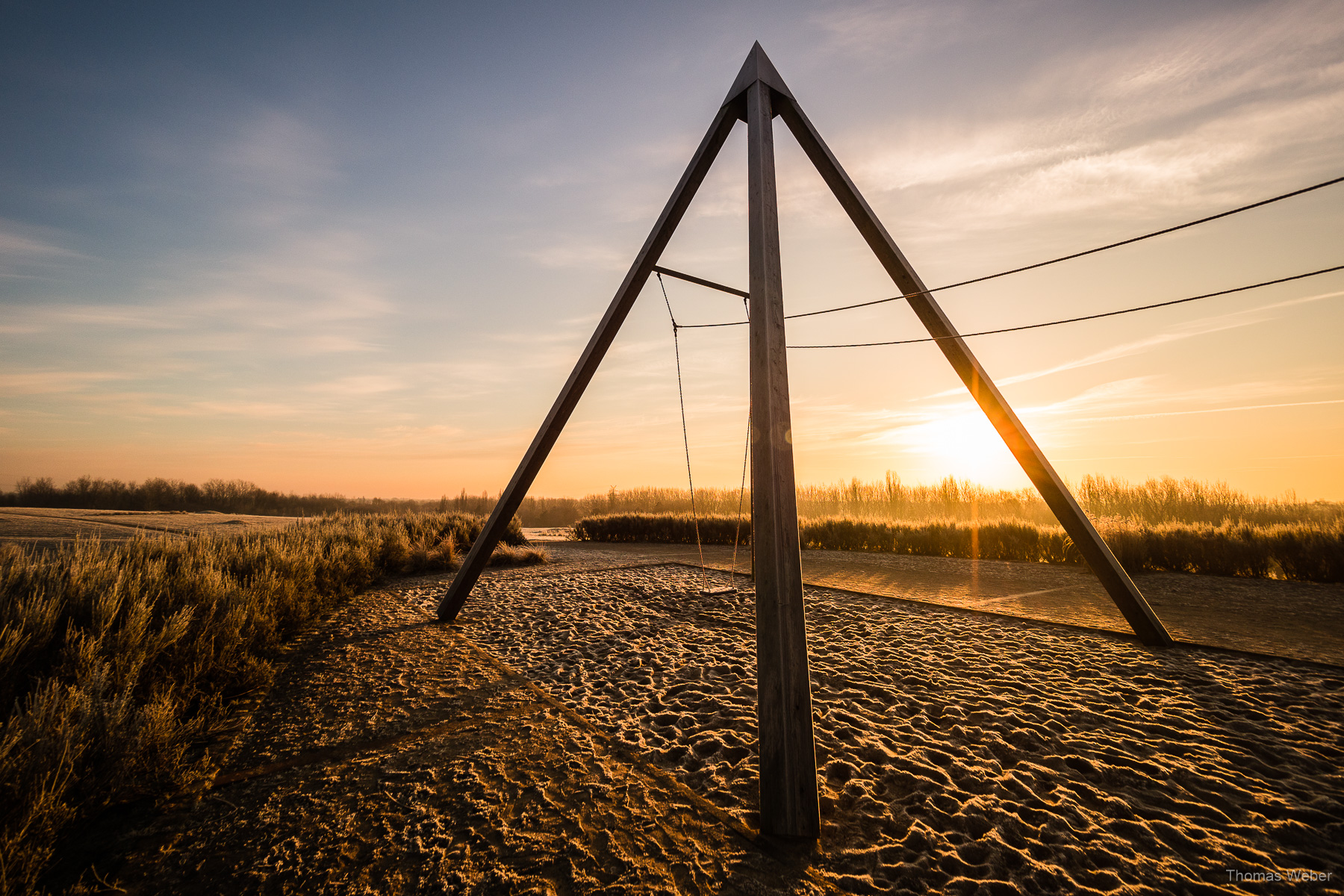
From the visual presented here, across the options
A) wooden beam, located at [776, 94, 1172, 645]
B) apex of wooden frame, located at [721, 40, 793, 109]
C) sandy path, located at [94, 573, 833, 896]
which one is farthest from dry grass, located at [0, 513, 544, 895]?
wooden beam, located at [776, 94, 1172, 645]

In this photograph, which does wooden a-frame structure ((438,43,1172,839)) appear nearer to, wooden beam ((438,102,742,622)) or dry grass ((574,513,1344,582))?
wooden beam ((438,102,742,622))

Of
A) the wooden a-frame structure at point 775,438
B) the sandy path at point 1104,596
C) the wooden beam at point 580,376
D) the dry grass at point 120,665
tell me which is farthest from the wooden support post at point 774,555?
the sandy path at point 1104,596

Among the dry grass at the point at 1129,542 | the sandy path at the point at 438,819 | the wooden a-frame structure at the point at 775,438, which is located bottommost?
the sandy path at the point at 438,819

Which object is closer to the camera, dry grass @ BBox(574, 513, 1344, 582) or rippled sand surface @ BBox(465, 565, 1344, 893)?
rippled sand surface @ BBox(465, 565, 1344, 893)

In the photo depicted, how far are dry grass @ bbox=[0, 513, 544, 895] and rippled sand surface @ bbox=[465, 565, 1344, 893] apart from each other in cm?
188

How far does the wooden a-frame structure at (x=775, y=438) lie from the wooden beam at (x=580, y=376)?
0.01 m

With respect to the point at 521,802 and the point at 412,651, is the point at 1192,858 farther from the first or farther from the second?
the point at 412,651

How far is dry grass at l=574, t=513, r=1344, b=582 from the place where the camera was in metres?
7.02

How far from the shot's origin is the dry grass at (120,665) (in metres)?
1.86

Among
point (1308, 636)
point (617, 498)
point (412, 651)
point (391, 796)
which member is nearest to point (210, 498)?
point (617, 498)

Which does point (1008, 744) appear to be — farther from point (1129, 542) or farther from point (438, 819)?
point (1129, 542)

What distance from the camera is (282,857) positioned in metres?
1.87

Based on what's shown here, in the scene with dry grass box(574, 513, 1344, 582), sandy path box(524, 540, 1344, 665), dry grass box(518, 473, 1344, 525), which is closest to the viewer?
sandy path box(524, 540, 1344, 665)

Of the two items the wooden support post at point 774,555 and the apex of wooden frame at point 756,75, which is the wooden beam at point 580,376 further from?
the wooden support post at point 774,555
